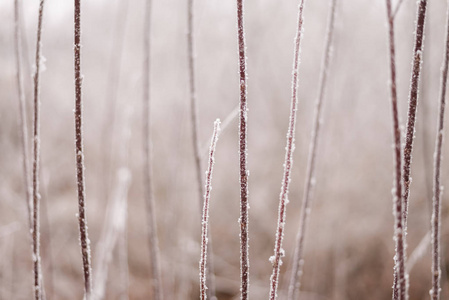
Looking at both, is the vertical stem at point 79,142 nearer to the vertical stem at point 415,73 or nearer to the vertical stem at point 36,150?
the vertical stem at point 36,150

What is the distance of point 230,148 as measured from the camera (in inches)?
84.2

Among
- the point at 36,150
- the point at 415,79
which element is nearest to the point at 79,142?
the point at 36,150

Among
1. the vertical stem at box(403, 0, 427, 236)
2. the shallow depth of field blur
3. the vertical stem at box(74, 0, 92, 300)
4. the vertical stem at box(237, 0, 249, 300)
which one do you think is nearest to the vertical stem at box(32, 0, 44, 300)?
the vertical stem at box(74, 0, 92, 300)

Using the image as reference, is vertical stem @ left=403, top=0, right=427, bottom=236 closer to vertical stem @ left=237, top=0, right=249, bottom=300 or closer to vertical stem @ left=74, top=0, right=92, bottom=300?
vertical stem @ left=237, top=0, right=249, bottom=300

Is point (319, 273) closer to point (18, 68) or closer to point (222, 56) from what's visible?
point (222, 56)

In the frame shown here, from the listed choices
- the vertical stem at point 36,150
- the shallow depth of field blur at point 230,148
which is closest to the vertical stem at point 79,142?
the vertical stem at point 36,150

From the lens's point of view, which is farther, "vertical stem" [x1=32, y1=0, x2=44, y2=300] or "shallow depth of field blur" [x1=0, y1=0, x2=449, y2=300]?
"shallow depth of field blur" [x1=0, y1=0, x2=449, y2=300]

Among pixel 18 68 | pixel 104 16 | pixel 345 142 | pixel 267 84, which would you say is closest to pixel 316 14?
pixel 267 84

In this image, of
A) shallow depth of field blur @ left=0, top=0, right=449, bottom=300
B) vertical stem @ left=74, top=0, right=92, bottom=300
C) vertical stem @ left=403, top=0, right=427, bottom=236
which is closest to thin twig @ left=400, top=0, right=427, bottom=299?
vertical stem @ left=403, top=0, right=427, bottom=236

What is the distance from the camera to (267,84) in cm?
211

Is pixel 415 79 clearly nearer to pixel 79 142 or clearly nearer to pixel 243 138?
pixel 243 138

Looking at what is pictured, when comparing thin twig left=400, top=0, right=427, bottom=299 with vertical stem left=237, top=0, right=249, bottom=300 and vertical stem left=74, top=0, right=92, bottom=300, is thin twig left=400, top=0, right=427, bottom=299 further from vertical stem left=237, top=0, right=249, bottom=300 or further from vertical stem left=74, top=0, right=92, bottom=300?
vertical stem left=74, top=0, right=92, bottom=300

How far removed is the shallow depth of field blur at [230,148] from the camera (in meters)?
1.68

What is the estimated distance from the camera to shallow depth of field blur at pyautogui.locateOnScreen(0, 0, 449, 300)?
168cm
